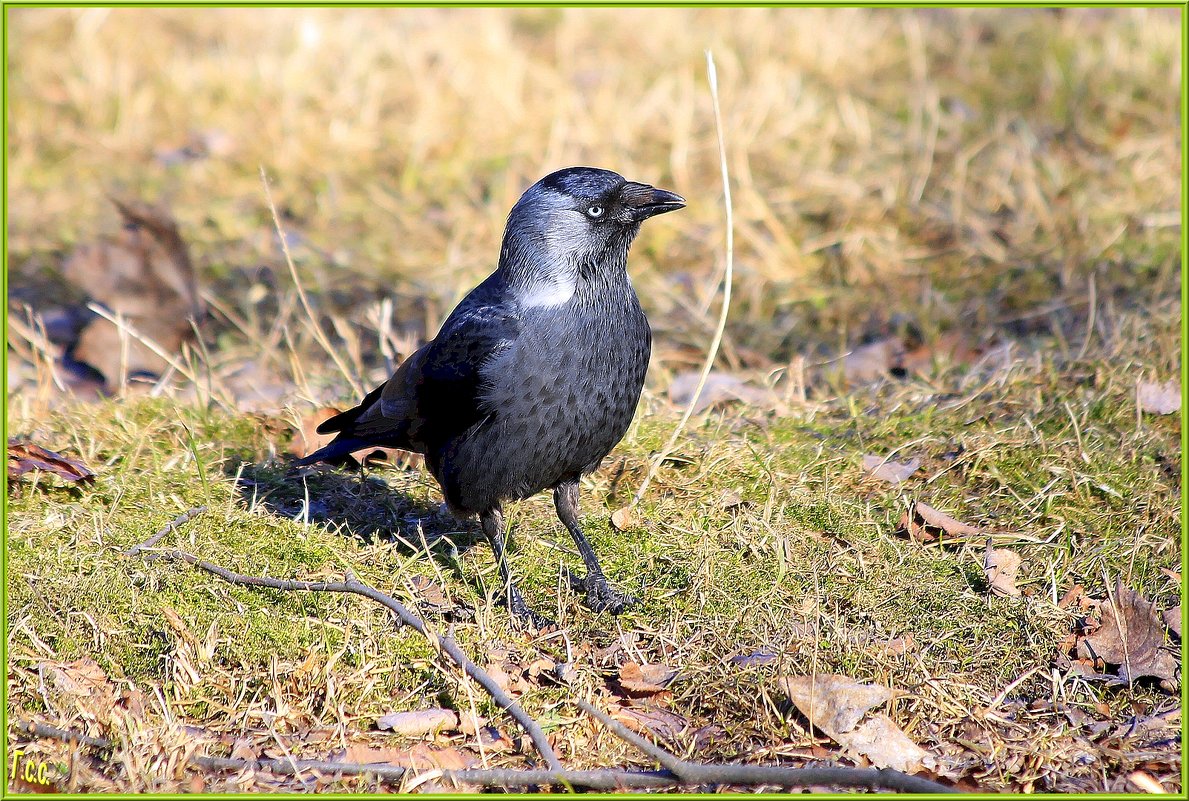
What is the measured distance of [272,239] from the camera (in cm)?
692

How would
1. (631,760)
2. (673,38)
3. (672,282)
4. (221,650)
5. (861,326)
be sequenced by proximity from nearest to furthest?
(631,760), (221,650), (861,326), (672,282), (673,38)

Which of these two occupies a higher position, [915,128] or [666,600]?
[915,128]

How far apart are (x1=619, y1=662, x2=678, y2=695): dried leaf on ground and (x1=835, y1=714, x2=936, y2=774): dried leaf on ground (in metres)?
0.54

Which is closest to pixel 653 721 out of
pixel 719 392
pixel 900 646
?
pixel 900 646

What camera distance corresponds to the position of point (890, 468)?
4230 mm

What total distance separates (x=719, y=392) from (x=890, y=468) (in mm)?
973

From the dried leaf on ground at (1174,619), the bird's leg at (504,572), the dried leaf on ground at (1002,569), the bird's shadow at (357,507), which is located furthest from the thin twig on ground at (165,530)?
the dried leaf on ground at (1174,619)

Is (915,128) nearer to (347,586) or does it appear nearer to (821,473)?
(821,473)

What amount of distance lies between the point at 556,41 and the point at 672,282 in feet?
11.5

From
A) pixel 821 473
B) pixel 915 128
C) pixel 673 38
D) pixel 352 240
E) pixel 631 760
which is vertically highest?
pixel 673 38

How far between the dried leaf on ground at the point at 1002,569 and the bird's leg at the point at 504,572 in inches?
56.0

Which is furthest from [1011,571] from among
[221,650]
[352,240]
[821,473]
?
[352,240]

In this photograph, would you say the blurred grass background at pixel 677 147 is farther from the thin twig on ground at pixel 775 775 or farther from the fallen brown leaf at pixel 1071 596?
the thin twig on ground at pixel 775 775

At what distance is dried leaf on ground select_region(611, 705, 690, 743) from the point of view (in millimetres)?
3115
